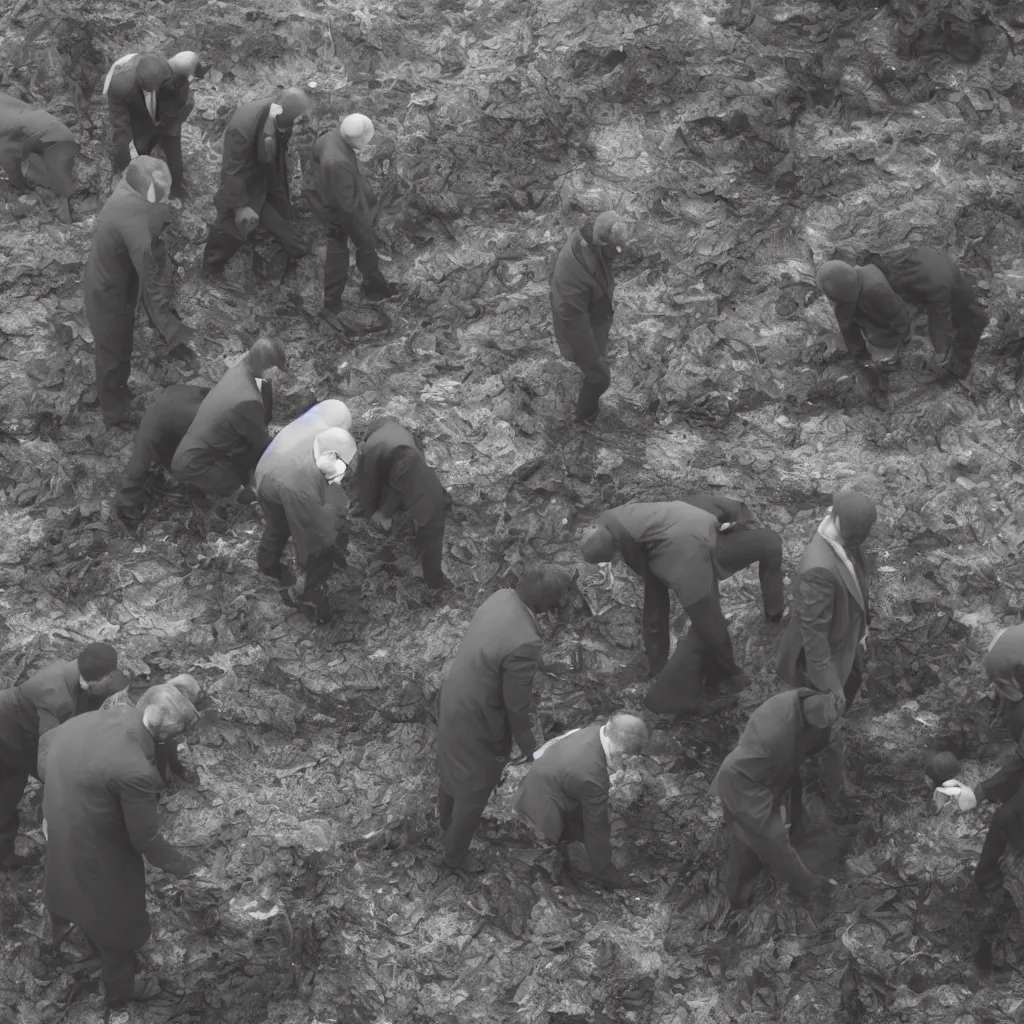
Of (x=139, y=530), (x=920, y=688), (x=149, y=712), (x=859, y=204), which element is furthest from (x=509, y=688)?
(x=859, y=204)

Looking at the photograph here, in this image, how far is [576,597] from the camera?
10797 mm

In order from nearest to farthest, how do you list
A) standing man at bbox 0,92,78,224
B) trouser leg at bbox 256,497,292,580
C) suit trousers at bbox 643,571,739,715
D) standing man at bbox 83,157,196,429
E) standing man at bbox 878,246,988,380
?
suit trousers at bbox 643,571,739,715 < trouser leg at bbox 256,497,292,580 < standing man at bbox 83,157,196,429 < standing man at bbox 878,246,988,380 < standing man at bbox 0,92,78,224

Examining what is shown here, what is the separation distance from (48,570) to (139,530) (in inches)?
27.5

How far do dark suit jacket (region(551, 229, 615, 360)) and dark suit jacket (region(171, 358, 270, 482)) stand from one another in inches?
85.5

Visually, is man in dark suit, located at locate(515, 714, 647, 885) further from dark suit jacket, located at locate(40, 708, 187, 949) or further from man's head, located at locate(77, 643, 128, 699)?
man's head, located at locate(77, 643, 128, 699)

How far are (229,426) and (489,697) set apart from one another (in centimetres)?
293

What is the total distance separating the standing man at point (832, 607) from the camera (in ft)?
29.1

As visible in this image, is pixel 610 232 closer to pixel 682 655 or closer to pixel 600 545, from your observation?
pixel 600 545

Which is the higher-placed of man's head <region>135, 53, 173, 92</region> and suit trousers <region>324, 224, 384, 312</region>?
man's head <region>135, 53, 173, 92</region>

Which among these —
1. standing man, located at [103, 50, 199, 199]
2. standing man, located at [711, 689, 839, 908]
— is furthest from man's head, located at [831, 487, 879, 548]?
standing man, located at [103, 50, 199, 199]

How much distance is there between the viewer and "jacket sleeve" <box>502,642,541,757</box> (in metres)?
8.59

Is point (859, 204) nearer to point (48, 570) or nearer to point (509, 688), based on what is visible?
point (509, 688)

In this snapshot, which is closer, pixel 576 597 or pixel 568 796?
pixel 568 796

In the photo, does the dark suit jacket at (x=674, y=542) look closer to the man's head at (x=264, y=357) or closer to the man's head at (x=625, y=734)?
the man's head at (x=625, y=734)
